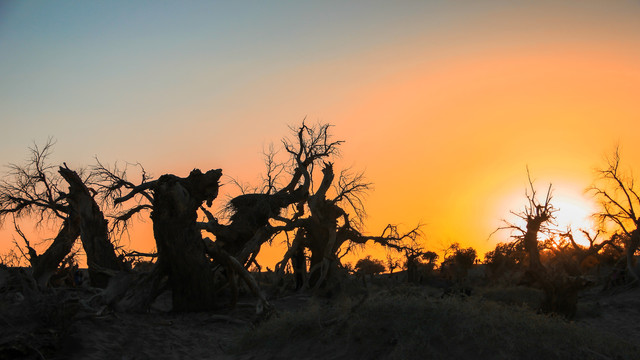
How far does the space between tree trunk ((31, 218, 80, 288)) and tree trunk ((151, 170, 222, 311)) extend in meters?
6.47

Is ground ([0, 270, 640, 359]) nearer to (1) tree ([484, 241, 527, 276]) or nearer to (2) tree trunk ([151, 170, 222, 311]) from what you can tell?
(2) tree trunk ([151, 170, 222, 311])

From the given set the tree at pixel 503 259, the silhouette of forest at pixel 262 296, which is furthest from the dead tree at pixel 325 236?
the tree at pixel 503 259

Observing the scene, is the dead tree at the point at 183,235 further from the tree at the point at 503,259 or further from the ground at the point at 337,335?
the tree at the point at 503,259

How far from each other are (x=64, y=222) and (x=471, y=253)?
123 ft

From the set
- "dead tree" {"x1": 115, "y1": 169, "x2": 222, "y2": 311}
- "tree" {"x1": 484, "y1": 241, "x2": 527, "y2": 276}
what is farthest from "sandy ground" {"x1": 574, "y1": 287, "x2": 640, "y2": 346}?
"tree" {"x1": 484, "y1": 241, "x2": 527, "y2": 276}

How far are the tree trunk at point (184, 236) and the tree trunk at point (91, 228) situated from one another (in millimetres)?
3978

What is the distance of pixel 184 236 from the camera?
15133 millimetres

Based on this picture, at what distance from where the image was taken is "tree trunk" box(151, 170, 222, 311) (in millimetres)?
14977

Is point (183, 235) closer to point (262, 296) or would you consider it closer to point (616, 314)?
point (262, 296)

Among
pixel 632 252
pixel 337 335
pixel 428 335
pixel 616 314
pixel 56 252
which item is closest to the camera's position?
pixel 428 335

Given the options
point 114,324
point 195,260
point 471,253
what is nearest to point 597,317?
point 195,260

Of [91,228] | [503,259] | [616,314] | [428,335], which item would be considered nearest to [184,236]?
→ [91,228]

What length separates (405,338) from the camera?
9.05 meters

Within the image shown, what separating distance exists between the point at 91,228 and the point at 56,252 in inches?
92.4
